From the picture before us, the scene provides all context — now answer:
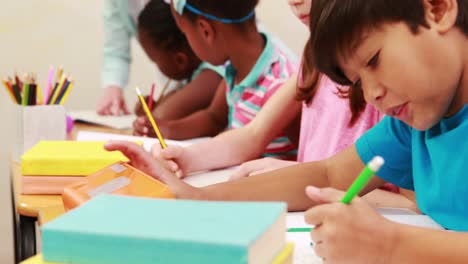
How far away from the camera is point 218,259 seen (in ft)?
1.62

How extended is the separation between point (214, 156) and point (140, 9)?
1060 mm

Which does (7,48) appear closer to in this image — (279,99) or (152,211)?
(279,99)

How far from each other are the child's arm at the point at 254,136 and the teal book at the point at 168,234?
0.75 m

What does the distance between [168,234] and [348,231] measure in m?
0.22

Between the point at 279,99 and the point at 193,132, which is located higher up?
the point at 279,99

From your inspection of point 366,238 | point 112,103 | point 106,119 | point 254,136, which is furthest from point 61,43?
point 366,238

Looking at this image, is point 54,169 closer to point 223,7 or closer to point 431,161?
point 431,161

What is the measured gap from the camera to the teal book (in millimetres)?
497

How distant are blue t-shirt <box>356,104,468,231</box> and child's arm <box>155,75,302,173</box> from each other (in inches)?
14.8

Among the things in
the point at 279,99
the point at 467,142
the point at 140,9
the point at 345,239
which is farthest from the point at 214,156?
the point at 140,9

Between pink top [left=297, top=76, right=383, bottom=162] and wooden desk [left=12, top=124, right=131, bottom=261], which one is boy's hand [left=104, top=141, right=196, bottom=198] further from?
pink top [left=297, top=76, right=383, bottom=162]

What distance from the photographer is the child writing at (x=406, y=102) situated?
2.21ft

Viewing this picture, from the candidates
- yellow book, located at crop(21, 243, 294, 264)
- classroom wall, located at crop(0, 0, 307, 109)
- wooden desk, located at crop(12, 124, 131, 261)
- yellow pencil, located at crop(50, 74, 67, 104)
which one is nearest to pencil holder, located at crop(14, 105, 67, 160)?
yellow pencil, located at crop(50, 74, 67, 104)

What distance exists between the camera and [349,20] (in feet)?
2.60
